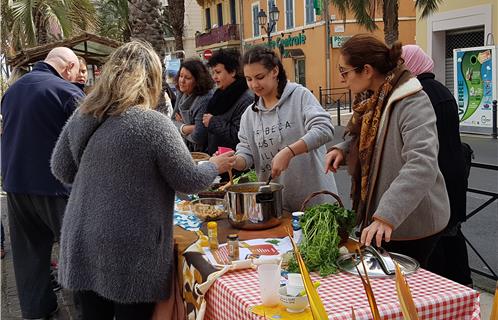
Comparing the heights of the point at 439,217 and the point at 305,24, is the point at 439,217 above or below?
below

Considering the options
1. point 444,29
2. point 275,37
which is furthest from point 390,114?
point 275,37

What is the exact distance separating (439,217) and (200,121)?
104 inches

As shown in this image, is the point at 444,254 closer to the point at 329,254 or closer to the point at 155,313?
the point at 329,254

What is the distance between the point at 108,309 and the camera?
236cm

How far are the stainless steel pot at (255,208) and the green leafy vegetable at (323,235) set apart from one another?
302 millimetres

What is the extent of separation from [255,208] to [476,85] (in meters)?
12.1

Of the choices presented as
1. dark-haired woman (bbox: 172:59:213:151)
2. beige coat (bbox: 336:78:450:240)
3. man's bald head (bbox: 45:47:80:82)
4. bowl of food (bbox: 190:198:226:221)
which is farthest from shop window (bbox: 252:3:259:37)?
beige coat (bbox: 336:78:450:240)

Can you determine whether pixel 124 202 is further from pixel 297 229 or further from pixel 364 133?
pixel 364 133

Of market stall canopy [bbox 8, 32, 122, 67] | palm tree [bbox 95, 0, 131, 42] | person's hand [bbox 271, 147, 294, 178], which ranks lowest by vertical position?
person's hand [bbox 271, 147, 294, 178]

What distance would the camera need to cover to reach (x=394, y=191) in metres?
1.96

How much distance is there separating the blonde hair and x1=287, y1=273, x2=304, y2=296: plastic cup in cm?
96

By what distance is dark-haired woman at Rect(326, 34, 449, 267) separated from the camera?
198cm

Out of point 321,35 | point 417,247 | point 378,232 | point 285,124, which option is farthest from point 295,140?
point 321,35

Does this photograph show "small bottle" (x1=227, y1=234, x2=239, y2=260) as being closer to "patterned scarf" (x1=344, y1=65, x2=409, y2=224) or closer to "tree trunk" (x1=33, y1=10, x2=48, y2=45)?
"patterned scarf" (x1=344, y1=65, x2=409, y2=224)
